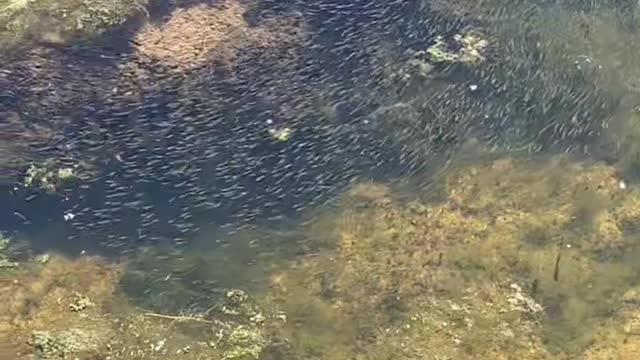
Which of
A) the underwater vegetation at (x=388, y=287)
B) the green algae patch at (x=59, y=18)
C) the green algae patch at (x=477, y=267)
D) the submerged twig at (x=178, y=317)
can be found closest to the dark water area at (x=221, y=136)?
the green algae patch at (x=59, y=18)

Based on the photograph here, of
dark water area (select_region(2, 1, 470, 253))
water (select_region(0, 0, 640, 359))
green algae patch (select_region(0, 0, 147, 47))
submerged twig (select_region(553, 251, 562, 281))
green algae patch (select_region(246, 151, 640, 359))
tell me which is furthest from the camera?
green algae patch (select_region(0, 0, 147, 47))

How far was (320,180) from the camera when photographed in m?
9.98

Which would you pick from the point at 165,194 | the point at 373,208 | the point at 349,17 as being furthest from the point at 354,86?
the point at 165,194

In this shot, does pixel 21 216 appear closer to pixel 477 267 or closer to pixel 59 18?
pixel 59 18

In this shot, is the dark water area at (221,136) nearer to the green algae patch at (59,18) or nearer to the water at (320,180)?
the water at (320,180)

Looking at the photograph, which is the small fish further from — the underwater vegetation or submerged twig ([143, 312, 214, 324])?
submerged twig ([143, 312, 214, 324])

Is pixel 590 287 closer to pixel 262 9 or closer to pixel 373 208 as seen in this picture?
pixel 373 208

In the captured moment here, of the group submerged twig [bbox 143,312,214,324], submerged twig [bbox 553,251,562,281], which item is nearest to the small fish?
submerged twig [bbox 143,312,214,324]

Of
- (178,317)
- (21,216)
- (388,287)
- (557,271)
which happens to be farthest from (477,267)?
(21,216)

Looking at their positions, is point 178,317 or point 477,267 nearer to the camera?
point 178,317

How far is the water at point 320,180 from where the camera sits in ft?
28.6

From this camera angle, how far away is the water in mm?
8703

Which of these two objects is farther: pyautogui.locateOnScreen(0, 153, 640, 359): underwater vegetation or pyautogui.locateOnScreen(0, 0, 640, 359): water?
pyautogui.locateOnScreen(0, 0, 640, 359): water

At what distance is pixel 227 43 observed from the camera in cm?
1142
